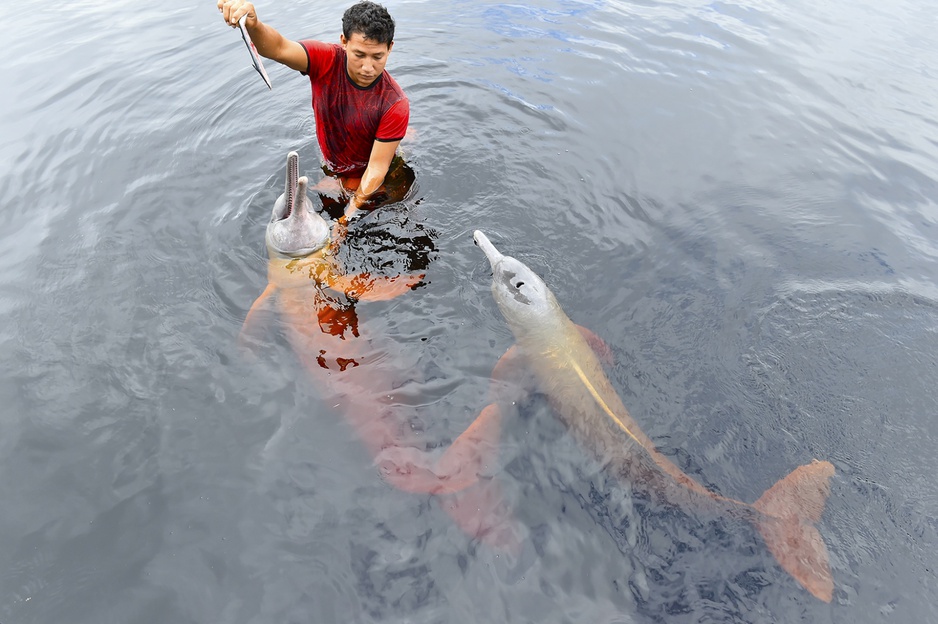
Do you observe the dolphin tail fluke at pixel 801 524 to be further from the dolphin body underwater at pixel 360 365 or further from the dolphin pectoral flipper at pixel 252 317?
the dolphin pectoral flipper at pixel 252 317

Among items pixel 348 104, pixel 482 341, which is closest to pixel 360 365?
pixel 482 341

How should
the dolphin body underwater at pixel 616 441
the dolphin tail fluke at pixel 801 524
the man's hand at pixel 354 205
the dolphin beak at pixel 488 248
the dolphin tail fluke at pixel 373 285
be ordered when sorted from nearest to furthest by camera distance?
the dolphin tail fluke at pixel 801 524 < the dolphin body underwater at pixel 616 441 < the dolphin tail fluke at pixel 373 285 < the dolphin beak at pixel 488 248 < the man's hand at pixel 354 205

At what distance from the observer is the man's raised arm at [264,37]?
167 inches

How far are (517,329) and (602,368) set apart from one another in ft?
2.76

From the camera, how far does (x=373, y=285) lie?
5258 mm

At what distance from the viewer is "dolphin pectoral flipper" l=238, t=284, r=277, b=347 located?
4816 mm

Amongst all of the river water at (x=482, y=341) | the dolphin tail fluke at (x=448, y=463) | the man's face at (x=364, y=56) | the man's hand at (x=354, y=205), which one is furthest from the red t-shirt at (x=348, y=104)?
the dolphin tail fluke at (x=448, y=463)

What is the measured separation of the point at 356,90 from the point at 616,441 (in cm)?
439

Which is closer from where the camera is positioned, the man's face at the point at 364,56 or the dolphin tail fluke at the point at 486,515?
the dolphin tail fluke at the point at 486,515

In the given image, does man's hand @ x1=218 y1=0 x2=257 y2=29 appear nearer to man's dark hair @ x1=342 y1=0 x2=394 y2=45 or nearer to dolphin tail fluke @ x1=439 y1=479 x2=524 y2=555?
man's dark hair @ x1=342 y1=0 x2=394 y2=45

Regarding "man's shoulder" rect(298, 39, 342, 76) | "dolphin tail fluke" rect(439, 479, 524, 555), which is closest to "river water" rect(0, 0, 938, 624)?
"dolphin tail fluke" rect(439, 479, 524, 555)

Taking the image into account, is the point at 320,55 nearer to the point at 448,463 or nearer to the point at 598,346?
the point at 598,346

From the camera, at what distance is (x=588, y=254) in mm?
5695

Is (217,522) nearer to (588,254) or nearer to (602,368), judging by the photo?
(602,368)
